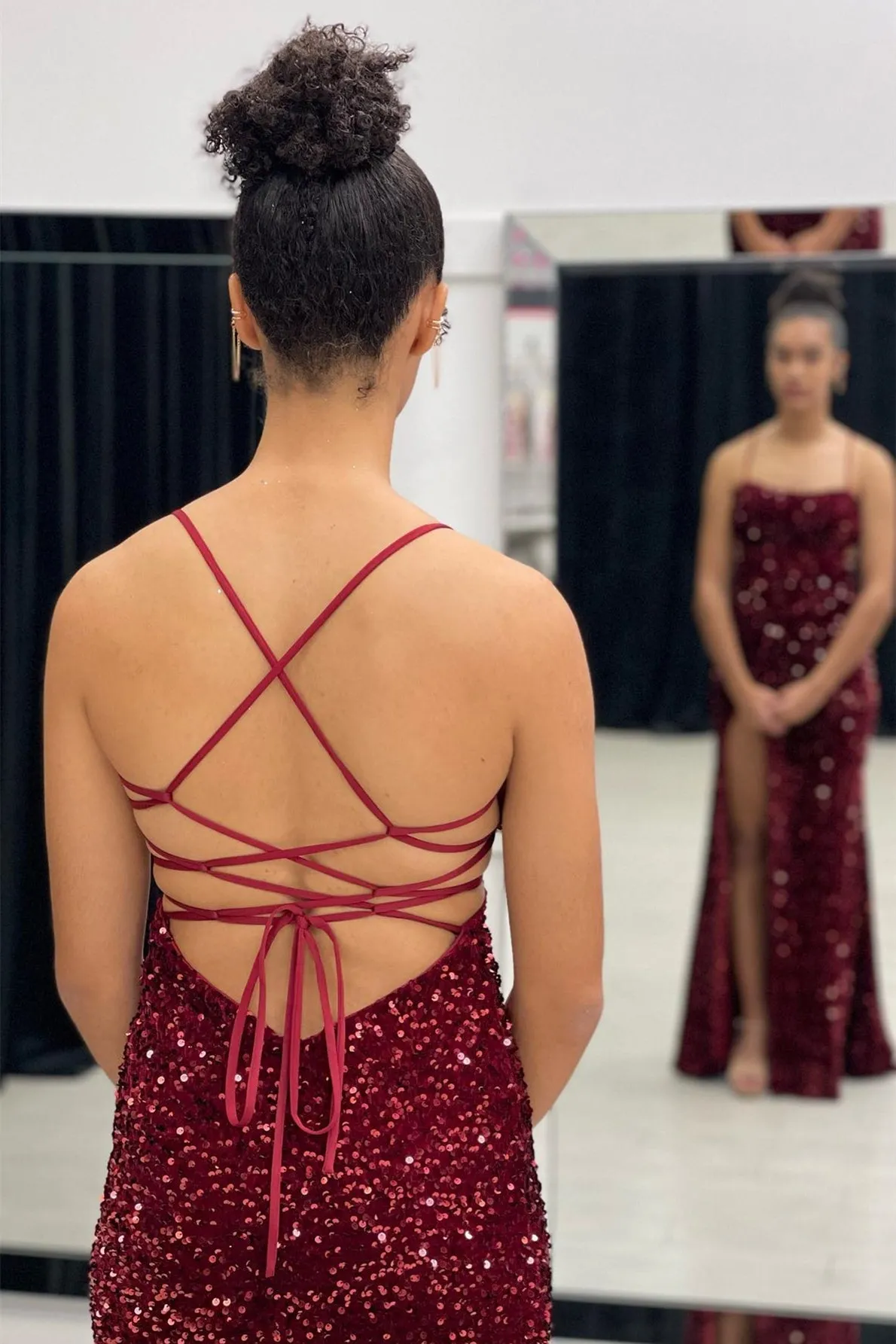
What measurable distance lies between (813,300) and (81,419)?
3.59ft

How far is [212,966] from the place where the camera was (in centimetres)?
127

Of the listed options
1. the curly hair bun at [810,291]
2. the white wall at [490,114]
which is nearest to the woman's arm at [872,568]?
the curly hair bun at [810,291]

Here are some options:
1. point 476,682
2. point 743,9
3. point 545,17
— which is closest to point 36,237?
point 545,17

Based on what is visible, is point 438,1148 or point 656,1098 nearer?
point 438,1148

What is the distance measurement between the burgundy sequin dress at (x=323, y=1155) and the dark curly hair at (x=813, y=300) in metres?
1.25

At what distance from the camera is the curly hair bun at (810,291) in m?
2.23

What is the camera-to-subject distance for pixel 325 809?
3.94 ft

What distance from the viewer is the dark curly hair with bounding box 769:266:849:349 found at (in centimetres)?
223

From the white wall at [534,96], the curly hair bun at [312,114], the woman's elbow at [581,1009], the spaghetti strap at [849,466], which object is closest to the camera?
the curly hair bun at [312,114]

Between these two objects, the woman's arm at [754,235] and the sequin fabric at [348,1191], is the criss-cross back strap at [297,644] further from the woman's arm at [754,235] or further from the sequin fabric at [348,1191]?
the woman's arm at [754,235]

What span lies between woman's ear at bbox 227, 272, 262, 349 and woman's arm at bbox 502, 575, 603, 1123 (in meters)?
0.28

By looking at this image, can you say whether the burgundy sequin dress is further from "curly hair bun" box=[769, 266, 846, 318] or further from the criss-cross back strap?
"curly hair bun" box=[769, 266, 846, 318]

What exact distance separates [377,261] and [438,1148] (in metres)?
0.68

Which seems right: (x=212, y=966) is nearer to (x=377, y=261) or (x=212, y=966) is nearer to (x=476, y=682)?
(x=476, y=682)
